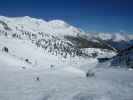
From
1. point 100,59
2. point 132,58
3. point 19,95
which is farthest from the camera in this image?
point 100,59

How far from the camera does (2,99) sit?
52.6 feet

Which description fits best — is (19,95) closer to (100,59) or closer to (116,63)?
(116,63)

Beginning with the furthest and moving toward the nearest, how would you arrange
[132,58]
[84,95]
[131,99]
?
[132,58]
[84,95]
[131,99]

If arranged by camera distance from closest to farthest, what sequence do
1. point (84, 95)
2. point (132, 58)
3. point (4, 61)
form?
point (84, 95) < point (132, 58) < point (4, 61)

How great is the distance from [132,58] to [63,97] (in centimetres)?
6612

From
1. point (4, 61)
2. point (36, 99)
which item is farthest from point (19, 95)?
point (4, 61)

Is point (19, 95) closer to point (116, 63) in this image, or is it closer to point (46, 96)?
point (46, 96)

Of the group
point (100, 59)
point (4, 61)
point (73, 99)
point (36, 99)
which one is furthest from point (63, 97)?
point (4, 61)

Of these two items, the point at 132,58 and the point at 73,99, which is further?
the point at 132,58

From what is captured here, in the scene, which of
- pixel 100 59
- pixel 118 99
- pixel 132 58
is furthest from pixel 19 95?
pixel 100 59

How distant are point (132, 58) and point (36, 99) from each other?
6692 centimetres

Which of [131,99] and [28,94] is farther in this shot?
[28,94]

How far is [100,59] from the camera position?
126375 millimetres

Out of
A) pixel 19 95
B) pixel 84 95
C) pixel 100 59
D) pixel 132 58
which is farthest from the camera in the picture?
pixel 100 59
